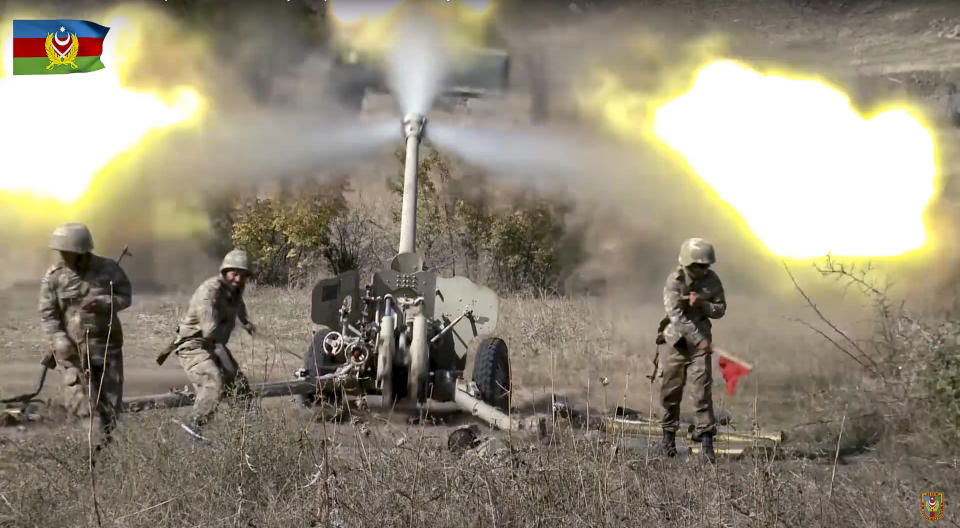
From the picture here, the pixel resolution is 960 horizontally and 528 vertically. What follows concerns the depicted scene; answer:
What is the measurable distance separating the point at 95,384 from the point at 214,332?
3.01ft

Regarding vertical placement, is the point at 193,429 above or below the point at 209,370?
below

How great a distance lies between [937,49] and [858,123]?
9.98 meters

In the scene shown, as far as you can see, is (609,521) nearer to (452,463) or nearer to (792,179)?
(452,463)

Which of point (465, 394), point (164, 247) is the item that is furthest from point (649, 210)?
point (164, 247)

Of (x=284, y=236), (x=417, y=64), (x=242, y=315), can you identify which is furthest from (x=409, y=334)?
(x=284, y=236)

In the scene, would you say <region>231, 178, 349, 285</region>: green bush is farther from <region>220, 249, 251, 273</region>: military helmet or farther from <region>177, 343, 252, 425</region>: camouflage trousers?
<region>177, 343, 252, 425</region>: camouflage trousers

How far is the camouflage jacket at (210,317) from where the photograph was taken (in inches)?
284

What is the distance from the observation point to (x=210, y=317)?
7211mm

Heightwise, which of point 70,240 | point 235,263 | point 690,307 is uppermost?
point 70,240

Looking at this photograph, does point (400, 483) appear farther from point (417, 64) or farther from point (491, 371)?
point (417, 64)

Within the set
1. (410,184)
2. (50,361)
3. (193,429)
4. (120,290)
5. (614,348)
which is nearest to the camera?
(193,429)

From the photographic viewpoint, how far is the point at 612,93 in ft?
44.5

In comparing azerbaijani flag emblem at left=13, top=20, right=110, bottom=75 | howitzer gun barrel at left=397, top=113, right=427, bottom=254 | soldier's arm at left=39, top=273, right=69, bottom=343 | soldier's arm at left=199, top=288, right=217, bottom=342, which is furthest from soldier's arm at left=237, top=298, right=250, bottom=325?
azerbaijani flag emblem at left=13, top=20, right=110, bottom=75

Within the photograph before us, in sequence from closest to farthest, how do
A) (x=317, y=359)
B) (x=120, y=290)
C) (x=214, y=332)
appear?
(x=120, y=290) < (x=214, y=332) < (x=317, y=359)
